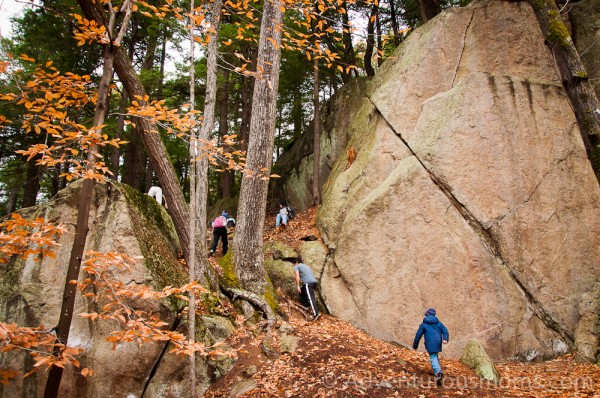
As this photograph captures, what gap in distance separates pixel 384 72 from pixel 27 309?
1297cm

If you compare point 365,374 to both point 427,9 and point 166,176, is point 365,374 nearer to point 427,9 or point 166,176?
point 166,176

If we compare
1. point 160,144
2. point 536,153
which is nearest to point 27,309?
point 160,144

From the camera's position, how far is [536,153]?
9812 millimetres

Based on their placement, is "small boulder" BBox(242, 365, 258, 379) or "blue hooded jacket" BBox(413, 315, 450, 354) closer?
"small boulder" BBox(242, 365, 258, 379)

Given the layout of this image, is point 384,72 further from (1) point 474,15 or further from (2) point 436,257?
(2) point 436,257

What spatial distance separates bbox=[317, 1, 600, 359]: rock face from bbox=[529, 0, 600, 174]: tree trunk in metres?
3.27

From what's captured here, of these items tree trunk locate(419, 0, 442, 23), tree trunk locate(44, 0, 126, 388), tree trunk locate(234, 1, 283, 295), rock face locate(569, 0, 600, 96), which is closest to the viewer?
tree trunk locate(44, 0, 126, 388)

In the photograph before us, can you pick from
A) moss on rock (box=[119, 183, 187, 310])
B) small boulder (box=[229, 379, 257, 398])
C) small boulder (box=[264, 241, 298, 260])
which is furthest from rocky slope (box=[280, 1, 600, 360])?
moss on rock (box=[119, 183, 187, 310])

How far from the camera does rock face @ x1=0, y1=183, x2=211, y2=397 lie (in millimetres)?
6078

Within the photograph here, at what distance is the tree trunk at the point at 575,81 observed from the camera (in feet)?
20.6

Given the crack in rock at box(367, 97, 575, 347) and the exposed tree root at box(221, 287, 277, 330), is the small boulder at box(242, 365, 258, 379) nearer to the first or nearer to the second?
the exposed tree root at box(221, 287, 277, 330)

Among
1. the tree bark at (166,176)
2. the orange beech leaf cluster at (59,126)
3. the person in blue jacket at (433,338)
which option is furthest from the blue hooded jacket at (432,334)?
the orange beech leaf cluster at (59,126)

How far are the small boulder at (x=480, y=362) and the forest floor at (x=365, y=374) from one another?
14 centimetres

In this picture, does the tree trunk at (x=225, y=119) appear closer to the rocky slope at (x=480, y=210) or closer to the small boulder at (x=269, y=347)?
the rocky slope at (x=480, y=210)
